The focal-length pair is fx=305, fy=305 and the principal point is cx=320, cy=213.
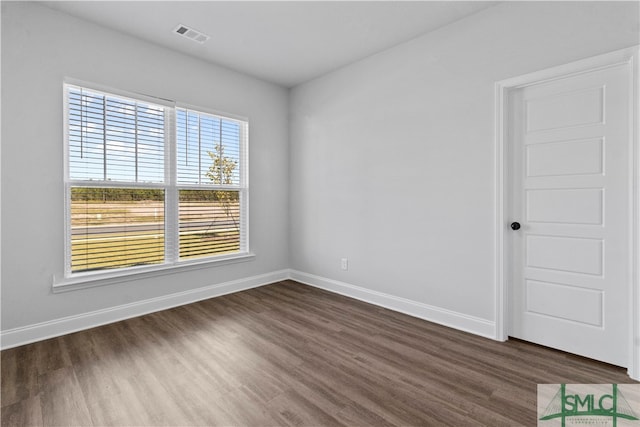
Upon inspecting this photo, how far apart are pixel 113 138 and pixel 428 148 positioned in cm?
313

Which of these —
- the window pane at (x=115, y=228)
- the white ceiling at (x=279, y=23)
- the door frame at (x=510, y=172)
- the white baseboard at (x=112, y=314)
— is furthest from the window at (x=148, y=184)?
the door frame at (x=510, y=172)

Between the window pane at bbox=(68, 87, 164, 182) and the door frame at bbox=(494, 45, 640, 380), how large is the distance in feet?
11.1

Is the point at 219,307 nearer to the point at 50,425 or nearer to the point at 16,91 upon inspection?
the point at 50,425

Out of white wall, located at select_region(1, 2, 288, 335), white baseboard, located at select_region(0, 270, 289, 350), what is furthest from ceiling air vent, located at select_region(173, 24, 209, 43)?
white baseboard, located at select_region(0, 270, 289, 350)

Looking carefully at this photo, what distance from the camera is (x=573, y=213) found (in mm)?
2328

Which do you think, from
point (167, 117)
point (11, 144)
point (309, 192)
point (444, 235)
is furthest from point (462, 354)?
point (11, 144)

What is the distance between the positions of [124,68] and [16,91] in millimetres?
899

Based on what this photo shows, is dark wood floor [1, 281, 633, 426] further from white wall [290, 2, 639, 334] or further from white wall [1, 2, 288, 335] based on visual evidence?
white wall [290, 2, 639, 334]

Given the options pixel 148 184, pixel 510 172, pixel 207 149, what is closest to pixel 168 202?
pixel 148 184

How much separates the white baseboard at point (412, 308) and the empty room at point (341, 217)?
0.02 metres

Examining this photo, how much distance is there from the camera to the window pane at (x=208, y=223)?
3.61 metres

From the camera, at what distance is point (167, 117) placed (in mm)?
3404

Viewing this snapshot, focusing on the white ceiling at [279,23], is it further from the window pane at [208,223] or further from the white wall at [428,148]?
the window pane at [208,223]

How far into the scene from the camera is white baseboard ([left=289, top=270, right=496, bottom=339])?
2.74m
